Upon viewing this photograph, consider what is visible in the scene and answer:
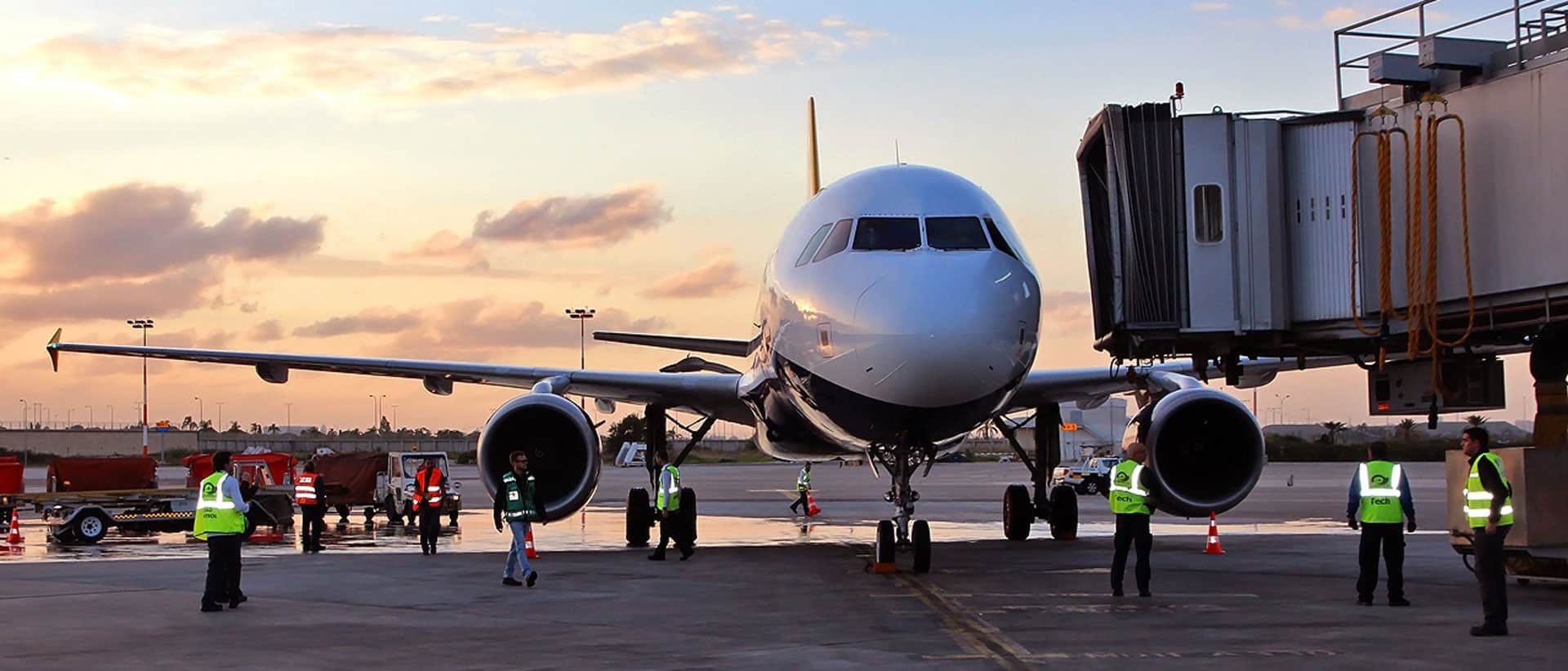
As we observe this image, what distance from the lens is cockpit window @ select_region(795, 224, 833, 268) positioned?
1641 cm

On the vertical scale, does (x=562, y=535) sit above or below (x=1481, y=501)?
below

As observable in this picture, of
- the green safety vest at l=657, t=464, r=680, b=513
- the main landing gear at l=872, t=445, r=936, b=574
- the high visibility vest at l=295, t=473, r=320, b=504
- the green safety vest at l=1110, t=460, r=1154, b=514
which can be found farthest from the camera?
the high visibility vest at l=295, t=473, r=320, b=504

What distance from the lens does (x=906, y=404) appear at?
14.9 m

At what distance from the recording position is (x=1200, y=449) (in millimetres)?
18609

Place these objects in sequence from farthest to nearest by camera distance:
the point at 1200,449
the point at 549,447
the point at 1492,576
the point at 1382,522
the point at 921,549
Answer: the point at 549,447
the point at 1200,449
the point at 921,549
the point at 1382,522
the point at 1492,576

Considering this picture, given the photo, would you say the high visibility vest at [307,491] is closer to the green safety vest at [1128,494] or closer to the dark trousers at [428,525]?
the dark trousers at [428,525]

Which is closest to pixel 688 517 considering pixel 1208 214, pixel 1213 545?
pixel 1213 545

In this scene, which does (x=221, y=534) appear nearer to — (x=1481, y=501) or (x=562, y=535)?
(x=1481, y=501)

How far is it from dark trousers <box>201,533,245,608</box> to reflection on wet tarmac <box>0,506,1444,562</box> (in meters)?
7.56

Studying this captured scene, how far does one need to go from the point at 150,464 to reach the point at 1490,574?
82.7 feet

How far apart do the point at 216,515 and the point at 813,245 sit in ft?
21.1

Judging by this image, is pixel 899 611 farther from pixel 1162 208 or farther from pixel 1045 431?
pixel 1045 431

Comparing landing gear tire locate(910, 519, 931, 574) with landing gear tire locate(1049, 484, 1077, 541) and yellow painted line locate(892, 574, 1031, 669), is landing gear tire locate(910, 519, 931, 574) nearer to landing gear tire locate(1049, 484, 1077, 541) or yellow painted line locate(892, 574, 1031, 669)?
yellow painted line locate(892, 574, 1031, 669)

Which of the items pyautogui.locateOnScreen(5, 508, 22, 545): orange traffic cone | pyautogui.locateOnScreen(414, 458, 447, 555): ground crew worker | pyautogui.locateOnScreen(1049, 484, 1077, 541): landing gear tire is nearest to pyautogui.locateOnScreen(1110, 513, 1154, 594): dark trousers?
pyautogui.locateOnScreen(1049, 484, 1077, 541): landing gear tire
